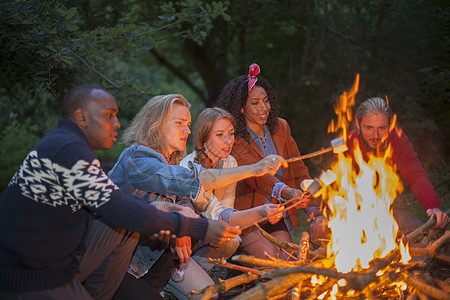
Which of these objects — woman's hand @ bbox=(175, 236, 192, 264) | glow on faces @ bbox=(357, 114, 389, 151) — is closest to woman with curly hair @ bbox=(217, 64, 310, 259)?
glow on faces @ bbox=(357, 114, 389, 151)

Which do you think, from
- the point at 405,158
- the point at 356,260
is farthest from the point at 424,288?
the point at 405,158

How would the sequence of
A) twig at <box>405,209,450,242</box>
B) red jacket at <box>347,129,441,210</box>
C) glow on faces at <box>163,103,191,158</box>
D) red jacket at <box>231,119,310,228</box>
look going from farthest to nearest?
red jacket at <box>231,119,310,228</box>, red jacket at <box>347,129,441,210</box>, twig at <box>405,209,450,242</box>, glow on faces at <box>163,103,191,158</box>

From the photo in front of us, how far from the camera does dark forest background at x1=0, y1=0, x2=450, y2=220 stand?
19.9ft

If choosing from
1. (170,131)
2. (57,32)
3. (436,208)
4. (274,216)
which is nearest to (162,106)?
(170,131)

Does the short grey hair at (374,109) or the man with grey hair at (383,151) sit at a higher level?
the short grey hair at (374,109)

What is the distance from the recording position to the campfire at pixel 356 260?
10.1 feet

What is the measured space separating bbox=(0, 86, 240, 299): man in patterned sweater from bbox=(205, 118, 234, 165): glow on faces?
1352 mm

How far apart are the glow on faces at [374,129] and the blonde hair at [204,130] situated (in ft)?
4.38

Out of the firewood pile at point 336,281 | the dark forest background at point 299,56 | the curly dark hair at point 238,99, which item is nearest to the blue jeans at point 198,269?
the firewood pile at point 336,281

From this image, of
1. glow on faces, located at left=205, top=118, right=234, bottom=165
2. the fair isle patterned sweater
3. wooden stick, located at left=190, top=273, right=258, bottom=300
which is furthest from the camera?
glow on faces, located at left=205, top=118, right=234, bottom=165

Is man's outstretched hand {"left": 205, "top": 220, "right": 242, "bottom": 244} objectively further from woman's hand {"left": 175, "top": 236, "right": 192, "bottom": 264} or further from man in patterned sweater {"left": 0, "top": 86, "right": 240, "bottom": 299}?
woman's hand {"left": 175, "top": 236, "right": 192, "bottom": 264}

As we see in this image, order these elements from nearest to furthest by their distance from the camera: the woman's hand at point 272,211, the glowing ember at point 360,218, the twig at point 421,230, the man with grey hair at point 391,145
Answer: the glowing ember at point 360,218 → the woman's hand at point 272,211 → the twig at point 421,230 → the man with grey hair at point 391,145

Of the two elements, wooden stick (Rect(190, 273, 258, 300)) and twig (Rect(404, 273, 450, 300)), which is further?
wooden stick (Rect(190, 273, 258, 300))

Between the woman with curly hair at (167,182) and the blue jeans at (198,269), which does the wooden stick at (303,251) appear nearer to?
the woman with curly hair at (167,182)
